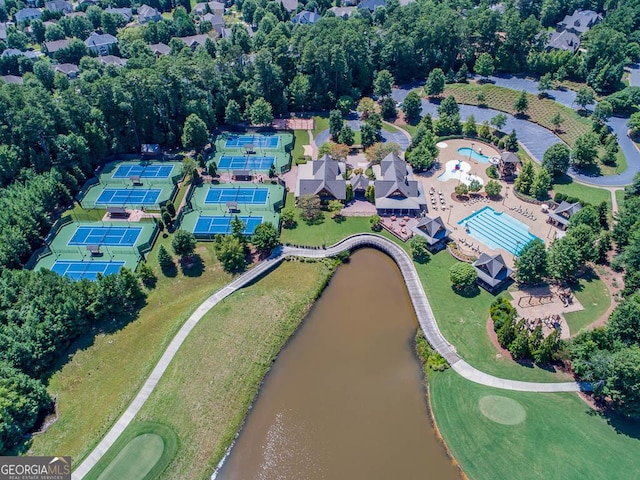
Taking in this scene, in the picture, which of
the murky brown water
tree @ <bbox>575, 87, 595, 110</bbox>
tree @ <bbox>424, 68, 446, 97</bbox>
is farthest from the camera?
tree @ <bbox>424, 68, 446, 97</bbox>

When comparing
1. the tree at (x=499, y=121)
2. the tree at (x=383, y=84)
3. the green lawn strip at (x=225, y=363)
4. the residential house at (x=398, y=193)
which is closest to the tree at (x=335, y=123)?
the tree at (x=383, y=84)

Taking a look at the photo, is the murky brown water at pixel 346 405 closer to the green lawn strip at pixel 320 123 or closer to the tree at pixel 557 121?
the green lawn strip at pixel 320 123

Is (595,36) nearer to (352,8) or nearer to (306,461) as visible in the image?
(352,8)

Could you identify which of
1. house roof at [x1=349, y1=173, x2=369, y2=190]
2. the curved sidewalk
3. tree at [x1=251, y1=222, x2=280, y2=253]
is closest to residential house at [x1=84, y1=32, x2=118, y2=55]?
house roof at [x1=349, y1=173, x2=369, y2=190]

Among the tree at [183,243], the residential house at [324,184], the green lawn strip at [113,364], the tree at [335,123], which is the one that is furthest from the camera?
the tree at [335,123]

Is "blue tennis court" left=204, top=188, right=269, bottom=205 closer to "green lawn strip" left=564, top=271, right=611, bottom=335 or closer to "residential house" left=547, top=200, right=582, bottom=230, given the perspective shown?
"residential house" left=547, top=200, right=582, bottom=230
